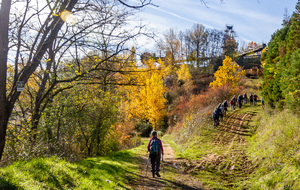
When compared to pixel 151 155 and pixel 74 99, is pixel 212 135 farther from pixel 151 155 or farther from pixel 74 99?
pixel 74 99

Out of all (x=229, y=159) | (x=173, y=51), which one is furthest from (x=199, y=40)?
(x=229, y=159)

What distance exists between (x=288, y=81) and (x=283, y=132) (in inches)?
108

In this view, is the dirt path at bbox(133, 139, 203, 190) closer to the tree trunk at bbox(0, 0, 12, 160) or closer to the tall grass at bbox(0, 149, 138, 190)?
the tall grass at bbox(0, 149, 138, 190)

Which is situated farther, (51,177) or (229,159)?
(229,159)

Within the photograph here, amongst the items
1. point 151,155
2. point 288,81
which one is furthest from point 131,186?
point 288,81

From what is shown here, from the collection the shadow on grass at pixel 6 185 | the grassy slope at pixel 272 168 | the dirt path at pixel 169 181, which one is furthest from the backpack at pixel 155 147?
the shadow on grass at pixel 6 185

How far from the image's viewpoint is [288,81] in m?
10.5

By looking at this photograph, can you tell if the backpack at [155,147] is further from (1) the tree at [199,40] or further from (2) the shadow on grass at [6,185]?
(1) the tree at [199,40]

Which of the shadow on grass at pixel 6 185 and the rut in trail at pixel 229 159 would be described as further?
the rut in trail at pixel 229 159

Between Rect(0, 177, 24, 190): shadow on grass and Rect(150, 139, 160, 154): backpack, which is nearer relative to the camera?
Rect(0, 177, 24, 190): shadow on grass

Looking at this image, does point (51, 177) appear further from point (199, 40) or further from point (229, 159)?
point (199, 40)

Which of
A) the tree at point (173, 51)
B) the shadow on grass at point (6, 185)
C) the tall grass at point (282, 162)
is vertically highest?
the tree at point (173, 51)

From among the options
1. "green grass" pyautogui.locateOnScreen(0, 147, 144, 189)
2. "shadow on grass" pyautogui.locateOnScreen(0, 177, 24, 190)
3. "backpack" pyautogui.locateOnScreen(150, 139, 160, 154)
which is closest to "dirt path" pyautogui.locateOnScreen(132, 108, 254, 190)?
"backpack" pyautogui.locateOnScreen(150, 139, 160, 154)

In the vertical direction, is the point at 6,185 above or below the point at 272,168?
above
